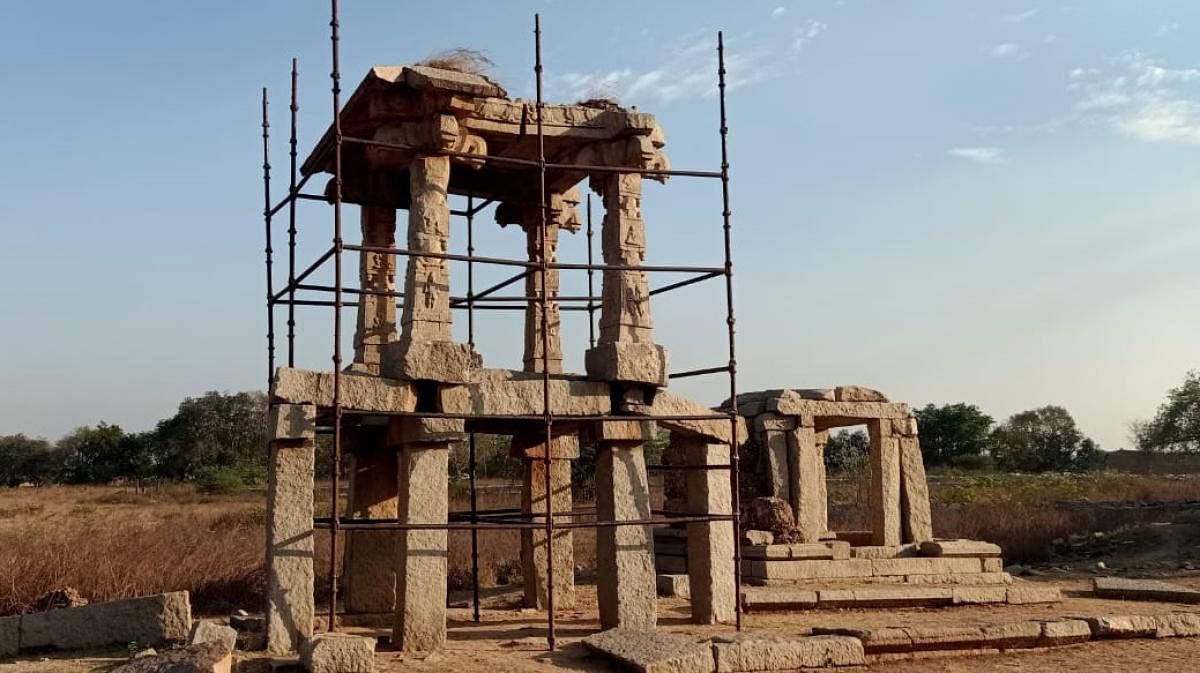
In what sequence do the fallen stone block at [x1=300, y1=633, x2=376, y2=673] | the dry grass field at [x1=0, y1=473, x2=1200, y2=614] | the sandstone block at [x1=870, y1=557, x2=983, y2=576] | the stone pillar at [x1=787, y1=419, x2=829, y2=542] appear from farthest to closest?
the stone pillar at [x1=787, y1=419, x2=829, y2=542] → the sandstone block at [x1=870, y1=557, x2=983, y2=576] → the dry grass field at [x1=0, y1=473, x2=1200, y2=614] → the fallen stone block at [x1=300, y1=633, x2=376, y2=673]

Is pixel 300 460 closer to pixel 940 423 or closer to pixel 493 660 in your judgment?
pixel 493 660

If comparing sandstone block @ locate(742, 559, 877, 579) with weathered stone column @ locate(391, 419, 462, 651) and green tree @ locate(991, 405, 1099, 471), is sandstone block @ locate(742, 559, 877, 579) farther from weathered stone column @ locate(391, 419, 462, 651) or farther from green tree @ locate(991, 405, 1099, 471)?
green tree @ locate(991, 405, 1099, 471)

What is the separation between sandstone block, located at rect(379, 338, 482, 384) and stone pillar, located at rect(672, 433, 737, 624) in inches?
124

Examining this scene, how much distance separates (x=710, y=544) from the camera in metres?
12.0

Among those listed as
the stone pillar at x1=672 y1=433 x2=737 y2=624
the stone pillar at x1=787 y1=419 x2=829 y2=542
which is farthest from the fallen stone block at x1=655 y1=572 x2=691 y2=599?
the stone pillar at x1=672 y1=433 x2=737 y2=624

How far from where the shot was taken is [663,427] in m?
12.3

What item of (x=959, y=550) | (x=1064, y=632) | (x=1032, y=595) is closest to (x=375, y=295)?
(x=1064, y=632)

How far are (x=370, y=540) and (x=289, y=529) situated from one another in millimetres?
3028

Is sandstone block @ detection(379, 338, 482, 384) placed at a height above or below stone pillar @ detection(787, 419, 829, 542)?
above

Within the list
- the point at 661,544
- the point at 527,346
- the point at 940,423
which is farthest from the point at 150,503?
the point at 940,423

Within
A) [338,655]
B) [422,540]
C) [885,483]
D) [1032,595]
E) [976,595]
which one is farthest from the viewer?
[885,483]

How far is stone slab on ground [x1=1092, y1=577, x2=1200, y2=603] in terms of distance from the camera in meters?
15.4

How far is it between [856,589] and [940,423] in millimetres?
50367

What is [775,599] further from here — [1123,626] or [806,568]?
[1123,626]
